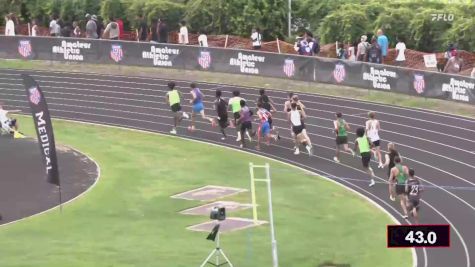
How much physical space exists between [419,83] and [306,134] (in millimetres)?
6936

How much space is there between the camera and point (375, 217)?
A: 79.7ft

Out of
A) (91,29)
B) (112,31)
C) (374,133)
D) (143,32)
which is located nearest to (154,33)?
(143,32)

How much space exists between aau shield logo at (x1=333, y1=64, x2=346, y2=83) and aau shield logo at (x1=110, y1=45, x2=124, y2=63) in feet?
33.3

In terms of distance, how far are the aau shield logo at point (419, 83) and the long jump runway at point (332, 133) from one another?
1217 mm

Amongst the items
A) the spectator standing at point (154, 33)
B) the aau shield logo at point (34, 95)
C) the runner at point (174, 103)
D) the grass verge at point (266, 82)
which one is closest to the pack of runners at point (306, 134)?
the runner at point (174, 103)

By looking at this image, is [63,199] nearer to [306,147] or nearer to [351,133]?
[306,147]

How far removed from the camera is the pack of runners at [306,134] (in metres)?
24.0

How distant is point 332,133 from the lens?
32812 millimetres

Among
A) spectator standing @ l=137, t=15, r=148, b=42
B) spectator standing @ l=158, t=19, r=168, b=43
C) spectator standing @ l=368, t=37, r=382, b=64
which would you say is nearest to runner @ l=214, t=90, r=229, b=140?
spectator standing @ l=368, t=37, r=382, b=64

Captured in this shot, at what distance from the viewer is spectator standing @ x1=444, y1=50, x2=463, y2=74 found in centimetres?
3628

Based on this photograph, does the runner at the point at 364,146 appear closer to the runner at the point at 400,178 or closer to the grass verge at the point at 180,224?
the grass verge at the point at 180,224

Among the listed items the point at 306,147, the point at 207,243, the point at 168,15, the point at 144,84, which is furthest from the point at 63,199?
the point at 168,15

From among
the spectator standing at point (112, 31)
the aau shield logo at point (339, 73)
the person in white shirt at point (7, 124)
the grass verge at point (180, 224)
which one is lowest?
the grass verge at point (180, 224)

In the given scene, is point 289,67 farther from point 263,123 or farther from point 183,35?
point 263,123
